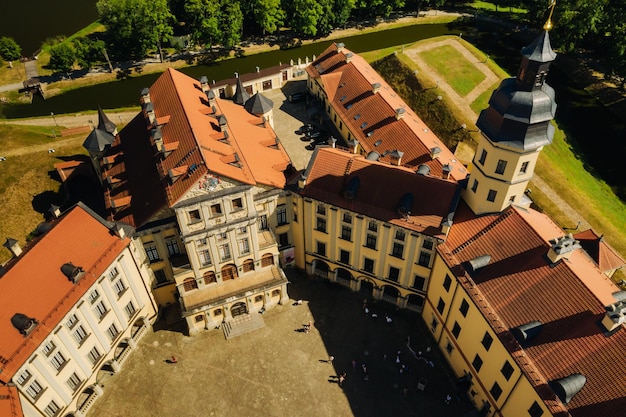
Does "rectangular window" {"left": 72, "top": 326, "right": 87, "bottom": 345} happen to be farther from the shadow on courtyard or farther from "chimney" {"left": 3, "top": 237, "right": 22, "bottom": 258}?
the shadow on courtyard

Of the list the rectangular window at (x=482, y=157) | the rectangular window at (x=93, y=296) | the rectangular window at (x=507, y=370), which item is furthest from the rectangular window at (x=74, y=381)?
the rectangular window at (x=482, y=157)

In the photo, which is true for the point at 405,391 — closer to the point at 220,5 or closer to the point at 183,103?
the point at 183,103

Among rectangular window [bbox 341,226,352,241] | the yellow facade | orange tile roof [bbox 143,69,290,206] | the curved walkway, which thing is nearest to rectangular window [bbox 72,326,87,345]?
orange tile roof [bbox 143,69,290,206]

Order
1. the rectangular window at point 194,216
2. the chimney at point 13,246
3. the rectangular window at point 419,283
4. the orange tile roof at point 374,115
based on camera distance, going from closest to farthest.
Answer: the chimney at point 13,246 → the rectangular window at point 194,216 → the rectangular window at point 419,283 → the orange tile roof at point 374,115

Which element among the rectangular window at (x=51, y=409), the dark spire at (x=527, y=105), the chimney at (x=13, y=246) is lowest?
the rectangular window at (x=51, y=409)

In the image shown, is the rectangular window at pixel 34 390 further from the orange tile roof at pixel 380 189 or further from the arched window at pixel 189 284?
the orange tile roof at pixel 380 189

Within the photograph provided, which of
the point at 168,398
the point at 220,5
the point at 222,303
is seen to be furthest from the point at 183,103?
the point at 220,5
